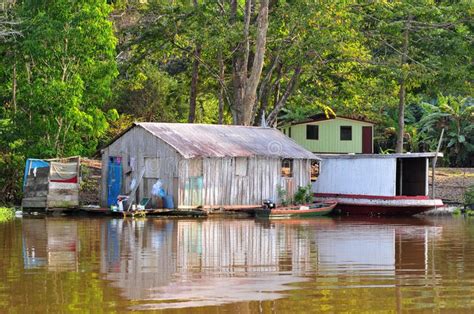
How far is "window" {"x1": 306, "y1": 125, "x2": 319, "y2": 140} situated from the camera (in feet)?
170

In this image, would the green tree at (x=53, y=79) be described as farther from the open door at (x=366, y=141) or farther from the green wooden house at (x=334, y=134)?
the open door at (x=366, y=141)

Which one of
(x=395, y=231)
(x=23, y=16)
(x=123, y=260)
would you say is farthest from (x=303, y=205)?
(x=123, y=260)

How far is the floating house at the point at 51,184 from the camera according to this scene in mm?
32562

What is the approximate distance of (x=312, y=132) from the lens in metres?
51.9

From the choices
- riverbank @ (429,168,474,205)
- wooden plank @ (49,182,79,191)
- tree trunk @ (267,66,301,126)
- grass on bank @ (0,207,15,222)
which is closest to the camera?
grass on bank @ (0,207,15,222)

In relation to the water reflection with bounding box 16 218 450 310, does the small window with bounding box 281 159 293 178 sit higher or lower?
higher

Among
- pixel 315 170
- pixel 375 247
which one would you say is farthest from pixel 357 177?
pixel 375 247

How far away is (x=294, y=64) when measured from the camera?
130 ft

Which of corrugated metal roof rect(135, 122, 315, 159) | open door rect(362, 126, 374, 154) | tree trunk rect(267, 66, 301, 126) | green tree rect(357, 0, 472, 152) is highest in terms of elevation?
green tree rect(357, 0, 472, 152)

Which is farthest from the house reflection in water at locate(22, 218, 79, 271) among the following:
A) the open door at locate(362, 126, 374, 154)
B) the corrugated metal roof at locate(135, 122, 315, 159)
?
the open door at locate(362, 126, 374, 154)

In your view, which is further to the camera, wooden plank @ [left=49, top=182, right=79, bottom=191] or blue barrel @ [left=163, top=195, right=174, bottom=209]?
wooden plank @ [left=49, top=182, right=79, bottom=191]

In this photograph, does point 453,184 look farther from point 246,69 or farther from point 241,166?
point 241,166

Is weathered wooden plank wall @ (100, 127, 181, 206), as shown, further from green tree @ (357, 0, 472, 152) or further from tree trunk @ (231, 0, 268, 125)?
green tree @ (357, 0, 472, 152)

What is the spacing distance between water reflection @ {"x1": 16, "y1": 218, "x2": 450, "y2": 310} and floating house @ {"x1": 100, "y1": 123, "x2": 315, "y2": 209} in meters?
2.36
